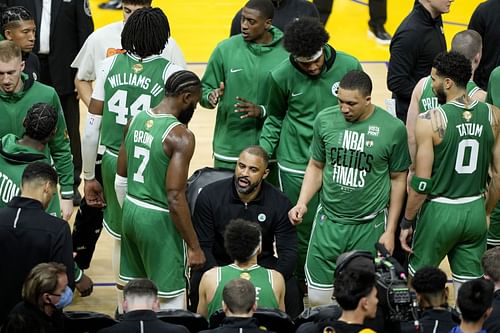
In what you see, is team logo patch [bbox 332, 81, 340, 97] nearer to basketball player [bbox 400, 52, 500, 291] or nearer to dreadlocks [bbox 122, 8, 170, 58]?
basketball player [bbox 400, 52, 500, 291]

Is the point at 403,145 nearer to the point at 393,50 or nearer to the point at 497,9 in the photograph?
the point at 393,50

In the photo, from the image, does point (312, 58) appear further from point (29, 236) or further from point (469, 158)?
point (29, 236)

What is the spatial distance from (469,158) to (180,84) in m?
1.90

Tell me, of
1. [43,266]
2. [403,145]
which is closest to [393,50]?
[403,145]

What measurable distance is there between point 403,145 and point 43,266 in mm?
2535

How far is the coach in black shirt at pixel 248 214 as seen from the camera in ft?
23.0

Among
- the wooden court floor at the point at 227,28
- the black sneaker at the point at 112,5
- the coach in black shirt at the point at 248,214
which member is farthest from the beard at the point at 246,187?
the black sneaker at the point at 112,5

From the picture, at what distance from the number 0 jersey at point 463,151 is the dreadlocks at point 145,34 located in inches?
76.1

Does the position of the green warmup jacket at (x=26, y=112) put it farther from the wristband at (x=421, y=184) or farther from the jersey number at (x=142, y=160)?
the wristband at (x=421, y=184)

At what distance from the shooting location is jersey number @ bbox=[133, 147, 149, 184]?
6539mm

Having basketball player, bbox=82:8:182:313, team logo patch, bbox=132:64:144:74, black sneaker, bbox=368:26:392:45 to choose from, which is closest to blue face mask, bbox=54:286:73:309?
basketball player, bbox=82:8:182:313

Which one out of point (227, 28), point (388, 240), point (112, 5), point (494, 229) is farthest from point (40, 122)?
point (112, 5)

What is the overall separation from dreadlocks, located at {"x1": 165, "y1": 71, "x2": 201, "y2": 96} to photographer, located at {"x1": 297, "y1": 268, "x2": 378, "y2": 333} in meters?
1.84

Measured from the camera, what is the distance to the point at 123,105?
716 centimetres
